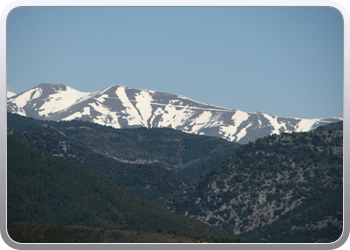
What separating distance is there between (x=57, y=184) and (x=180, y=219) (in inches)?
690

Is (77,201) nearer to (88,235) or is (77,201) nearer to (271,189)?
(88,235)

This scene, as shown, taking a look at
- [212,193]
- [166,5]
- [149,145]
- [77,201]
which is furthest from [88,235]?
[149,145]

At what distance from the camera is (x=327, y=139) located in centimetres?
7769

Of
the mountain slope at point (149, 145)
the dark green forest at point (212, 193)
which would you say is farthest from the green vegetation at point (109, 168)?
the mountain slope at point (149, 145)

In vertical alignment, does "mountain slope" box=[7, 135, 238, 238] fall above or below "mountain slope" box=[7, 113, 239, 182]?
below

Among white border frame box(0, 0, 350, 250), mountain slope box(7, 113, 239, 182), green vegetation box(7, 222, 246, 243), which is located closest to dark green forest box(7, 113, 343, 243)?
green vegetation box(7, 222, 246, 243)

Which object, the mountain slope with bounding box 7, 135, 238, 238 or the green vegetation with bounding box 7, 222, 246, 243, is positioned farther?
the mountain slope with bounding box 7, 135, 238, 238

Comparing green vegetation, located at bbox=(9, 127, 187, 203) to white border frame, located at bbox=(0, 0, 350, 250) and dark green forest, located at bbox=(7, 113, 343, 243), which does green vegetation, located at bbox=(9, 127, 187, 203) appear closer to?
dark green forest, located at bbox=(7, 113, 343, 243)

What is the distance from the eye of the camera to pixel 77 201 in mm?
56781

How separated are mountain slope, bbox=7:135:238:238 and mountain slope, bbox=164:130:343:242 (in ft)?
31.2

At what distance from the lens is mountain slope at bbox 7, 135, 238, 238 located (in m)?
52.1

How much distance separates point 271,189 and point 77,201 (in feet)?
109
